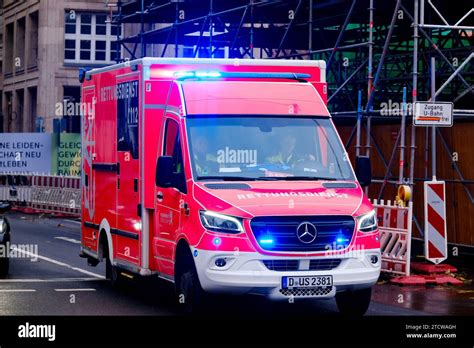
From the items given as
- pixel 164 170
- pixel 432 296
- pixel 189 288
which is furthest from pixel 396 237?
pixel 189 288

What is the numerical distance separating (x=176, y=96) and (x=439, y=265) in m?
7.07

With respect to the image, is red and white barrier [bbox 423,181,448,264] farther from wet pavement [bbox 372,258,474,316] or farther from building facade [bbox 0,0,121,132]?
building facade [bbox 0,0,121,132]

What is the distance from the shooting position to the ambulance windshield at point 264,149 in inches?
521

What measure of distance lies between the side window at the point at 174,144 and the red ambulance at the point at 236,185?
3 centimetres

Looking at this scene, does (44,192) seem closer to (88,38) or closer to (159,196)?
(88,38)

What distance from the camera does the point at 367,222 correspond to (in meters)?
12.8

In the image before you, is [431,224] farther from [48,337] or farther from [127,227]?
[48,337]

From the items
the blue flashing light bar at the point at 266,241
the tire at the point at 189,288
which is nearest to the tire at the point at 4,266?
the tire at the point at 189,288

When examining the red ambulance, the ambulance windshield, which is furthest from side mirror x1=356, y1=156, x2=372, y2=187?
the ambulance windshield

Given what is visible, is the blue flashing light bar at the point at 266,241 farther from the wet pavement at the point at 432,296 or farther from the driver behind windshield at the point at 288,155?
the wet pavement at the point at 432,296

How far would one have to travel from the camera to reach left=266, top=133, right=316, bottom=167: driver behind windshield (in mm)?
13461

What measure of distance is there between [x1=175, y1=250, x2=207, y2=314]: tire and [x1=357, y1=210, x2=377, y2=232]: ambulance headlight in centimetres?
185

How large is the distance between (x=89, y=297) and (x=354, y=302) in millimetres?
3906

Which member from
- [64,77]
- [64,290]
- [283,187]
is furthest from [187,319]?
[64,77]
